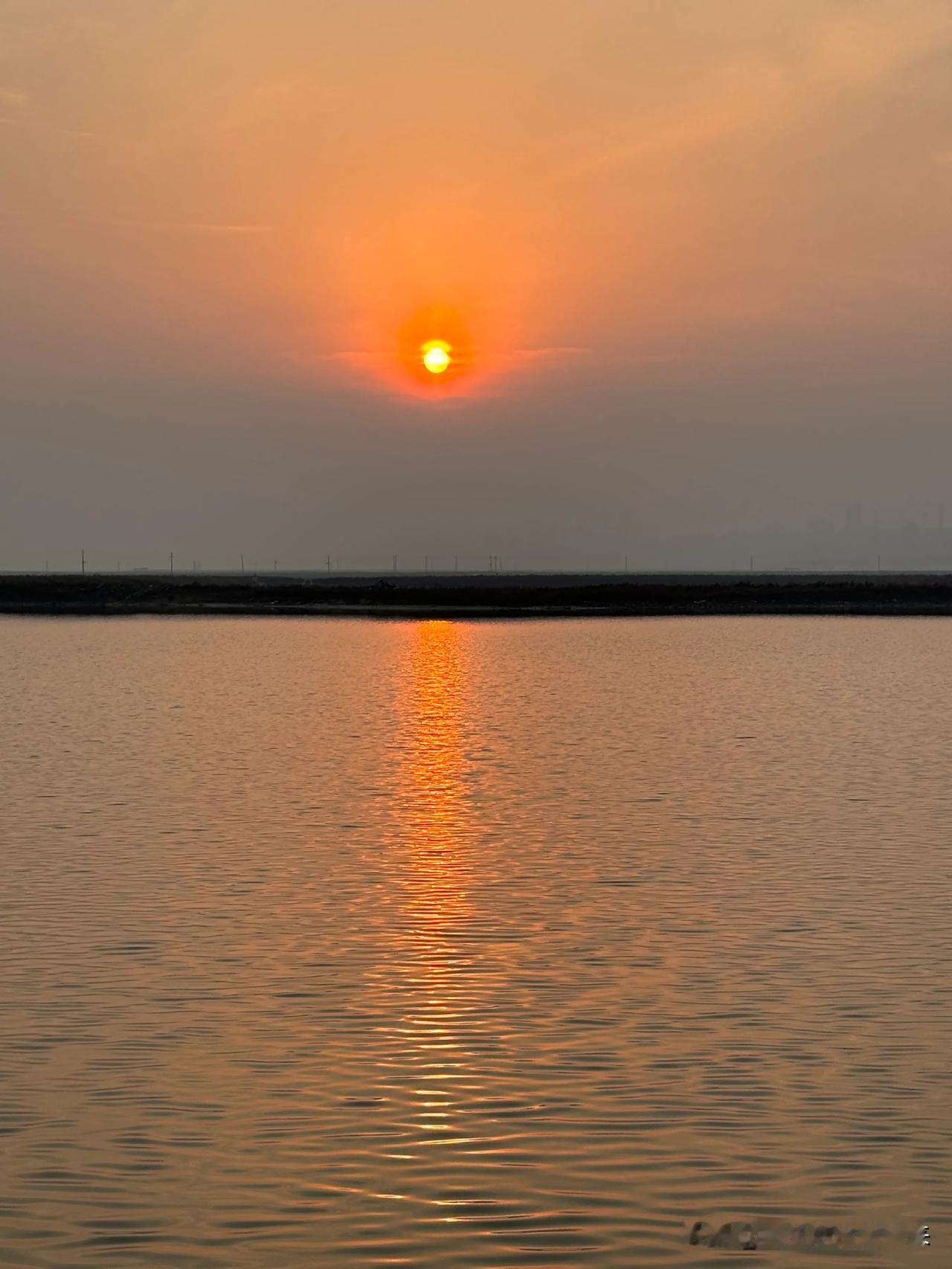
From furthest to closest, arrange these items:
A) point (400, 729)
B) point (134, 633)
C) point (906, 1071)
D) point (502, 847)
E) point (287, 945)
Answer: point (134, 633), point (400, 729), point (502, 847), point (287, 945), point (906, 1071)

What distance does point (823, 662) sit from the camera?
9388cm

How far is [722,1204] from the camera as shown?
12359mm

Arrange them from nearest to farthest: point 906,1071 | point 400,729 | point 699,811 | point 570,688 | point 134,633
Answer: point 906,1071, point 699,811, point 400,729, point 570,688, point 134,633

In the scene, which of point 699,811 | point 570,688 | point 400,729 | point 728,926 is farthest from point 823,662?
point 728,926

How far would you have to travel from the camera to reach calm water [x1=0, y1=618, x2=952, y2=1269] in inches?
486

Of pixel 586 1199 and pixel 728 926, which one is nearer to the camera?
pixel 586 1199

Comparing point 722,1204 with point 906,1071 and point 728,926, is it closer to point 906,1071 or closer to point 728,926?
point 906,1071

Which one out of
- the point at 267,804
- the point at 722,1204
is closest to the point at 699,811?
the point at 267,804

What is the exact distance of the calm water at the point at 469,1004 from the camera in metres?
12.3

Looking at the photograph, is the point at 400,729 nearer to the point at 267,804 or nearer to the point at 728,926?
the point at 267,804


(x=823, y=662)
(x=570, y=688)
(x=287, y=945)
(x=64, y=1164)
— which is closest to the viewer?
(x=64, y=1164)

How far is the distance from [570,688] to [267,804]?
3689 centimetres

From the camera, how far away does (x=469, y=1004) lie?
1836cm

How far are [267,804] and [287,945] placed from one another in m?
14.0
